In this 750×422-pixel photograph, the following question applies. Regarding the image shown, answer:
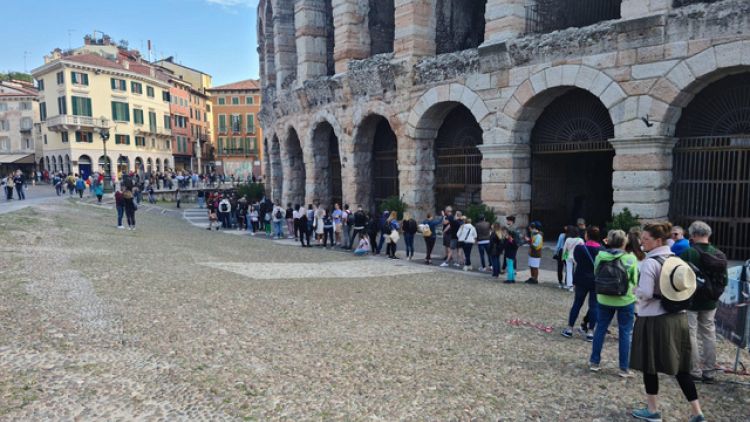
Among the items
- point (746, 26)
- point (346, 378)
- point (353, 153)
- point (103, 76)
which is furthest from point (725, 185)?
point (103, 76)

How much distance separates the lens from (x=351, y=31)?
19281 mm

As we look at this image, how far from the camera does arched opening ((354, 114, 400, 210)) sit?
20047mm

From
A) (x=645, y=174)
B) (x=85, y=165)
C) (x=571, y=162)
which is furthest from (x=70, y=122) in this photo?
(x=645, y=174)

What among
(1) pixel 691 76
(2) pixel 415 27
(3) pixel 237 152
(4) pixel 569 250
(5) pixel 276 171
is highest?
(2) pixel 415 27

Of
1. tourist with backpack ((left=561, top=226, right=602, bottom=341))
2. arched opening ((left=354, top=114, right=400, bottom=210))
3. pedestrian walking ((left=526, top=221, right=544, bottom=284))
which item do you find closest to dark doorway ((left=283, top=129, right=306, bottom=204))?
arched opening ((left=354, top=114, right=400, bottom=210))

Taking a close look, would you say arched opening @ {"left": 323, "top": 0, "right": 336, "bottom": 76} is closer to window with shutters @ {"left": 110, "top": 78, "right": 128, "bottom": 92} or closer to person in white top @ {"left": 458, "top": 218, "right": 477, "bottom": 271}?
person in white top @ {"left": 458, "top": 218, "right": 477, "bottom": 271}

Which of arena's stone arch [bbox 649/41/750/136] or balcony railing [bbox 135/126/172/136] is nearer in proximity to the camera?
arena's stone arch [bbox 649/41/750/136]

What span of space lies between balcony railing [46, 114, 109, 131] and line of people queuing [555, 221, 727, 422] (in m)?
48.6

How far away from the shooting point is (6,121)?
53906 mm

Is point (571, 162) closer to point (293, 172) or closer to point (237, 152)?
point (293, 172)

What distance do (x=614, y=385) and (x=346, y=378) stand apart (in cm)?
281

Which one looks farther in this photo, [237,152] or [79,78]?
[237,152]

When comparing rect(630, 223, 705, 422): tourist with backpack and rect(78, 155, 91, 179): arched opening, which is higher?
rect(78, 155, 91, 179): arched opening

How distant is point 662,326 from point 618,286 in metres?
0.85
